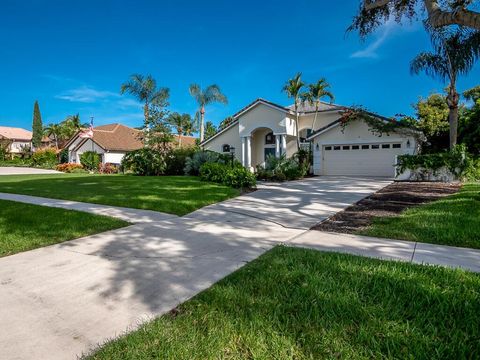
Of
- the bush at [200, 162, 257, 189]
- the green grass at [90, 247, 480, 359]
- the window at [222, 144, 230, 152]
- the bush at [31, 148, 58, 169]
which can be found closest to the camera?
the green grass at [90, 247, 480, 359]

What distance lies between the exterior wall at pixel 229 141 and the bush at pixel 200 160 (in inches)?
235

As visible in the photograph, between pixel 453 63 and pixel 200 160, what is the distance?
44.7 feet

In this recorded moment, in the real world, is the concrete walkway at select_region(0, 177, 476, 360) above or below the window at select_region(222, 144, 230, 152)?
below

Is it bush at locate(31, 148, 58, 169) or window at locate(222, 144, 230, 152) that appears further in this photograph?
bush at locate(31, 148, 58, 169)

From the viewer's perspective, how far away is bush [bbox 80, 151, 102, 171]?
3303 cm

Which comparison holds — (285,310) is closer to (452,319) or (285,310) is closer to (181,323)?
(181,323)

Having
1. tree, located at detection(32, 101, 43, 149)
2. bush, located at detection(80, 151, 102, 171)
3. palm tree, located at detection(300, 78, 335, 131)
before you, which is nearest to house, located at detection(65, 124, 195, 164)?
bush, located at detection(80, 151, 102, 171)

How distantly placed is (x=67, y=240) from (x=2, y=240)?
3.43 feet

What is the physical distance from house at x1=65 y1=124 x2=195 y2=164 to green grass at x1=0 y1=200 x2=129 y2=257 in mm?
27203

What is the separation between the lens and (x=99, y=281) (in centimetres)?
360

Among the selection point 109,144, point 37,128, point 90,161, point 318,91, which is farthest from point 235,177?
point 37,128

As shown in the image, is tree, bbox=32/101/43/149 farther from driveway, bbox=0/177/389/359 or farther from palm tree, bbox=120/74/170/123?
driveway, bbox=0/177/389/359

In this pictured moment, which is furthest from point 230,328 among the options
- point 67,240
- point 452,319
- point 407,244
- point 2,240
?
point 2,240

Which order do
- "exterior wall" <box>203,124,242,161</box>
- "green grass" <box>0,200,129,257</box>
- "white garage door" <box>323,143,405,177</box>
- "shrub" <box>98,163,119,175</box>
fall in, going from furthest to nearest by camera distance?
"shrub" <box>98,163,119,175</box>
"exterior wall" <box>203,124,242,161</box>
"white garage door" <box>323,143,405,177</box>
"green grass" <box>0,200,129,257</box>
